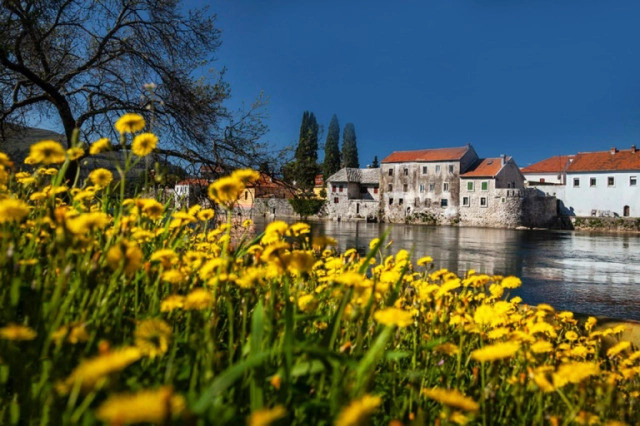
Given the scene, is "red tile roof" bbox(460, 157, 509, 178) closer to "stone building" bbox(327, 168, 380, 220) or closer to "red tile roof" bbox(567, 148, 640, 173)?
"red tile roof" bbox(567, 148, 640, 173)

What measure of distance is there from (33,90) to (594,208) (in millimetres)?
52989

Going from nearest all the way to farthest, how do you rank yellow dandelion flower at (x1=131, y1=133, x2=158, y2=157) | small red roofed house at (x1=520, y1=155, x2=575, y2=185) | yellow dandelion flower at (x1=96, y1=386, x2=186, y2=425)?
yellow dandelion flower at (x1=96, y1=386, x2=186, y2=425) → yellow dandelion flower at (x1=131, y1=133, x2=158, y2=157) → small red roofed house at (x1=520, y1=155, x2=575, y2=185)

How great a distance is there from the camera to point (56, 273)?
4.66ft

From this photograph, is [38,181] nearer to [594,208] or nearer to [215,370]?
[215,370]

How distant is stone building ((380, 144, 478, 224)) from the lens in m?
52.0

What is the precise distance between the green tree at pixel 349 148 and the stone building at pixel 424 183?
755 inches

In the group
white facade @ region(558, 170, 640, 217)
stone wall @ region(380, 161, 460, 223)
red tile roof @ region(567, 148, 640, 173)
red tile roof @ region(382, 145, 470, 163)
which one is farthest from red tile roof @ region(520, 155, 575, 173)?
stone wall @ region(380, 161, 460, 223)

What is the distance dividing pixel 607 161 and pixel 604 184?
9.00 feet

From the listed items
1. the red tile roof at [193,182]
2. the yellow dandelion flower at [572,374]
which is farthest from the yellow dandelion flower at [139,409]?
the red tile roof at [193,182]

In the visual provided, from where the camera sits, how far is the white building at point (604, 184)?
1797 inches

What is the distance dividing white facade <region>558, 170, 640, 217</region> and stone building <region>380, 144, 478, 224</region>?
11.3 m

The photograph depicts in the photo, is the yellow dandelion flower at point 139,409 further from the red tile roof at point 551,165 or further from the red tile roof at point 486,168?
the red tile roof at point 551,165

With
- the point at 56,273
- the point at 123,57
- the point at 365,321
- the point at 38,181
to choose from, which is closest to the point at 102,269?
the point at 56,273

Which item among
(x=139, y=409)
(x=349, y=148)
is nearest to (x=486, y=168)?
(x=349, y=148)
